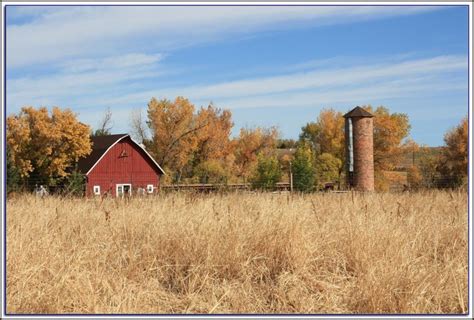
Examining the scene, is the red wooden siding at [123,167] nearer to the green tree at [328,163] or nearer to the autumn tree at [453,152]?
the green tree at [328,163]

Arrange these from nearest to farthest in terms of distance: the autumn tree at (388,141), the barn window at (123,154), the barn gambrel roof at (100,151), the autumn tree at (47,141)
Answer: the autumn tree at (47,141)
the barn gambrel roof at (100,151)
the barn window at (123,154)
the autumn tree at (388,141)

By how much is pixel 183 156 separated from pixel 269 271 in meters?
32.0

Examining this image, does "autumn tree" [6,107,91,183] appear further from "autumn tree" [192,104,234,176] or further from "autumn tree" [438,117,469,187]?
"autumn tree" [438,117,469,187]

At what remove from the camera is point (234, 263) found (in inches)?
213

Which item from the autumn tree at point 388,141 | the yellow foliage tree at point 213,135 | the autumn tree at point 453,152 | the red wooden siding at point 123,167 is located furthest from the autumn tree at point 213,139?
the autumn tree at point 453,152

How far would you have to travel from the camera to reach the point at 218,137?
4078 cm

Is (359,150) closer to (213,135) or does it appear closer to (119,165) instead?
(119,165)

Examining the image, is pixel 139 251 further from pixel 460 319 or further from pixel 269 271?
pixel 460 319

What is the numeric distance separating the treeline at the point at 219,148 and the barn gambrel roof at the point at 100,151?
557 mm

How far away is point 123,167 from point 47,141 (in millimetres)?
4437

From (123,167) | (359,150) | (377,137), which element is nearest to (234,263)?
(359,150)

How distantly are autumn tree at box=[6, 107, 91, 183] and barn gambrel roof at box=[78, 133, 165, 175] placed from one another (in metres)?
0.43

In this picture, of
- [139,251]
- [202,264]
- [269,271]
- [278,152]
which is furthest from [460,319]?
[278,152]

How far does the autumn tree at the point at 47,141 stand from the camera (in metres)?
29.4
